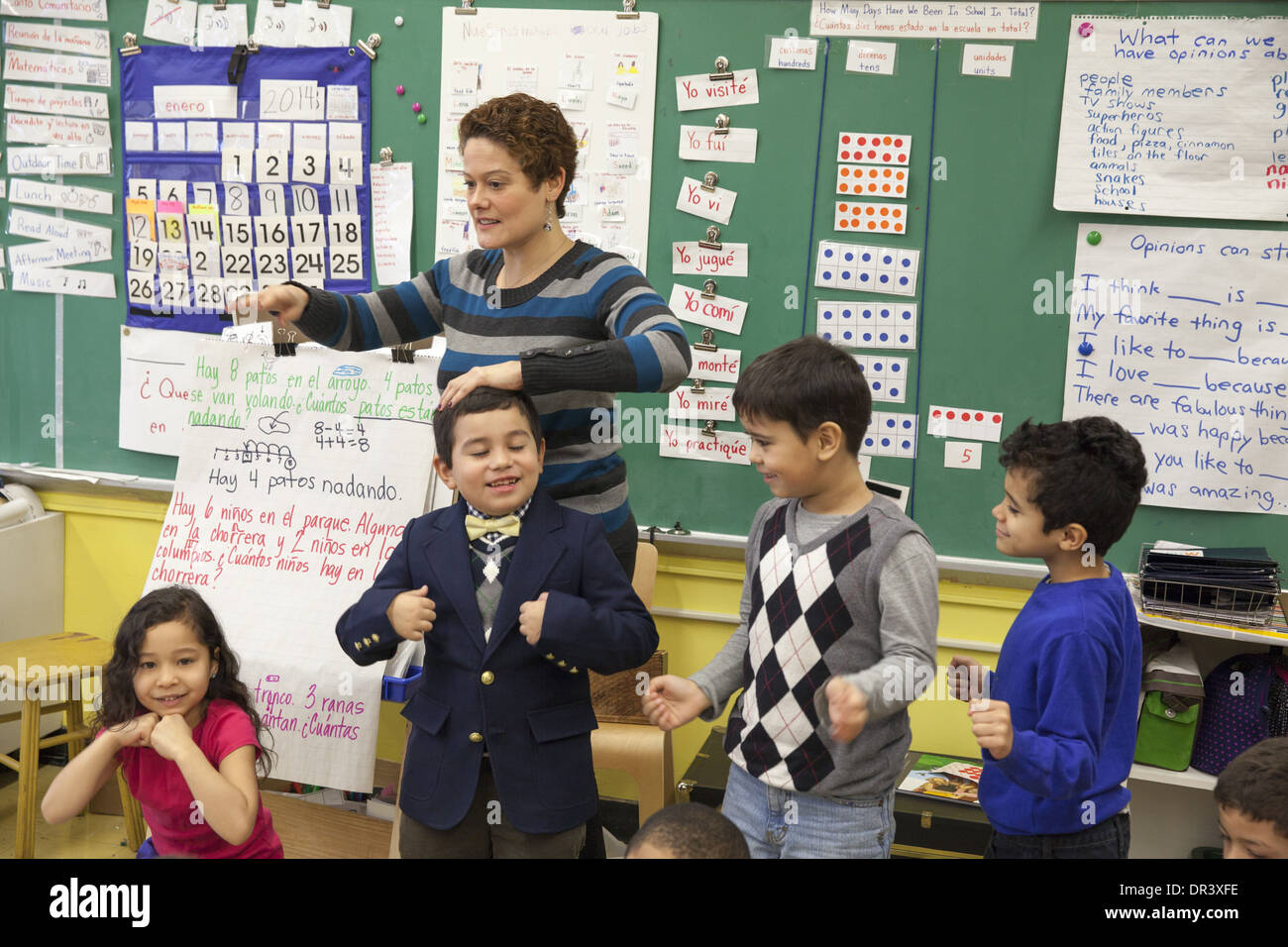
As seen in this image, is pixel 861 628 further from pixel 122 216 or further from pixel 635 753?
pixel 122 216

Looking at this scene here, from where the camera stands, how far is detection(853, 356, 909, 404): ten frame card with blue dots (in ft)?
9.29

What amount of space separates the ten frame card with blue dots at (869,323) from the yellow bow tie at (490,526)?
1.40m

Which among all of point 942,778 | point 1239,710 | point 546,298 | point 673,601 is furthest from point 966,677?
point 673,601

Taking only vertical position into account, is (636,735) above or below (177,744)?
below

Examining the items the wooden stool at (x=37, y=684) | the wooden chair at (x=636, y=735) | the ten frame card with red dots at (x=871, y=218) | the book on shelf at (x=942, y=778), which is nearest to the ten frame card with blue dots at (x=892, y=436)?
the ten frame card with red dots at (x=871, y=218)

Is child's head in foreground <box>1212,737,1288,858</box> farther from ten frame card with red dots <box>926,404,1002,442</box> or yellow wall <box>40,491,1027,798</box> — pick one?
ten frame card with red dots <box>926,404,1002,442</box>

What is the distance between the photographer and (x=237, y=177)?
3.23 metres

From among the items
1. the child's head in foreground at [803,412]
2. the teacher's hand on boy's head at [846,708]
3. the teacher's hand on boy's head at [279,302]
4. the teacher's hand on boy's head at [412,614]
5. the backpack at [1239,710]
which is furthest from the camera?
the backpack at [1239,710]

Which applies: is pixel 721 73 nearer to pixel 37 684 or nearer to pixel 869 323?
pixel 869 323

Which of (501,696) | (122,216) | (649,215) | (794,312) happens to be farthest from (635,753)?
(122,216)

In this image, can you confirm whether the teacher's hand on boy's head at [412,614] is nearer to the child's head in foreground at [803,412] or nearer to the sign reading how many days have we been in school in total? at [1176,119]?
the child's head in foreground at [803,412]

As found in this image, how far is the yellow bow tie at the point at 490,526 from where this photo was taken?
1.66 metres

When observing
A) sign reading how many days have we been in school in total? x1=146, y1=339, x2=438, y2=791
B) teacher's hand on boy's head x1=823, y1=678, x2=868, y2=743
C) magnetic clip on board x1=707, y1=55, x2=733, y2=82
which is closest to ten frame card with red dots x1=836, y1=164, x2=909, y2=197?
magnetic clip on board x1=707, y1=55, x2=733, y2=82

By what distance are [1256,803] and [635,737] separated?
56.9 inches
